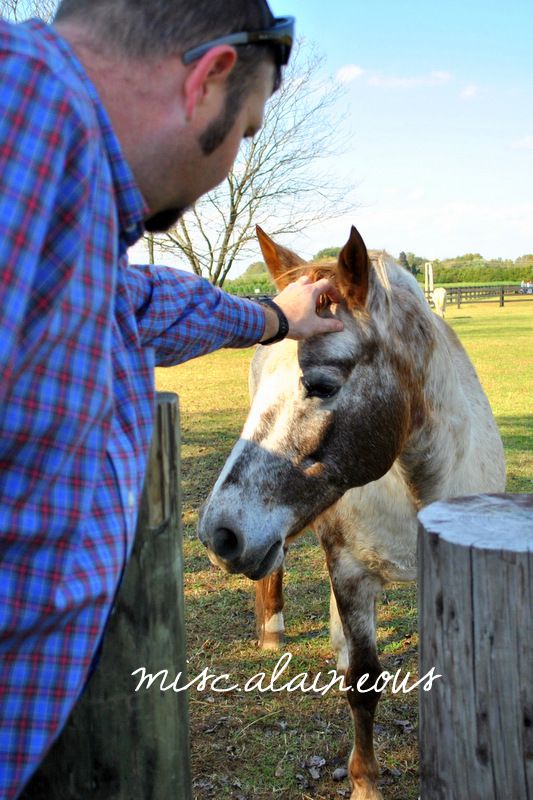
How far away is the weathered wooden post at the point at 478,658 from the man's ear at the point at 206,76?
3.20 ft

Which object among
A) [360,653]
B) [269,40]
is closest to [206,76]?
[269,40]

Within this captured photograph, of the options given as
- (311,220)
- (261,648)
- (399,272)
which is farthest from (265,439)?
(311,220)

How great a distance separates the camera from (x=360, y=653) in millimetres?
3199

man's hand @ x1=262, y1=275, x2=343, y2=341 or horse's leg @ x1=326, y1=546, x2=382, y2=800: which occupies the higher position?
man's hand @ x1=262, y1=275, x2=343, y2=341

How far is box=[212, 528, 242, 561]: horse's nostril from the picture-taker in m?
2.33

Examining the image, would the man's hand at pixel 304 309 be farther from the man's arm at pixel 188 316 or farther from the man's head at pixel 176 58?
the man's head at pixel 176 58

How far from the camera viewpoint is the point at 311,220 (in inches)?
876

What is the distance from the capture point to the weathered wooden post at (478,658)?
55.2 inches

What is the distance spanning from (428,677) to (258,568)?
2.91ft

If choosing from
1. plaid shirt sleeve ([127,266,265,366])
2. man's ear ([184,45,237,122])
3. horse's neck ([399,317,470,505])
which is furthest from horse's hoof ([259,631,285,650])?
man's ear ([184,45,237,122])

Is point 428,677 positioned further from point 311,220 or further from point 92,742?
point 311,220

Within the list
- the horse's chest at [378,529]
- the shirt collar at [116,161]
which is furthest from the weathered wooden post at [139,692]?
the horse's chest at [378,529]

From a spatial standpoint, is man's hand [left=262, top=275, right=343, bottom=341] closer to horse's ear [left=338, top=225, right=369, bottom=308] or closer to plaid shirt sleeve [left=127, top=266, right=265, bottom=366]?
horse's ear [left=338, top=225, right=369, bottom=308]

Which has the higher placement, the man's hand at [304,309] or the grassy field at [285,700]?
the man's hand at [304,309]
